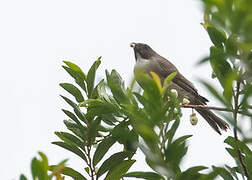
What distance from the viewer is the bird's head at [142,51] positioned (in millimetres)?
7492

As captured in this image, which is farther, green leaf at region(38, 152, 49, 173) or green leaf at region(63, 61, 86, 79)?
green leaf at region(63, 61, 86, 79)

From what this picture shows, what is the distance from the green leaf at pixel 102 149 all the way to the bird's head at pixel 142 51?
15.3ft

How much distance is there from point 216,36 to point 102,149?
0.88 metres

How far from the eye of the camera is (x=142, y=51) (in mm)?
7566

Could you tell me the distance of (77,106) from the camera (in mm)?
2930

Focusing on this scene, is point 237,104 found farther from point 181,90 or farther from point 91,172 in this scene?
point 181,90

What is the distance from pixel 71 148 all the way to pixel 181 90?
3.66m

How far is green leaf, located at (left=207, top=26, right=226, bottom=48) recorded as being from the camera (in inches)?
97.7

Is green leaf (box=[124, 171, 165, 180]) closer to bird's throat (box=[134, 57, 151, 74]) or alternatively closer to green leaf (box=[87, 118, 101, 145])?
green leaf (box=[87, 118, 101, 145])

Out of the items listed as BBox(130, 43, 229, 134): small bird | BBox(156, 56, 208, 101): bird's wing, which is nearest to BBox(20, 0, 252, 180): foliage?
BBox(130, 43, 229, 134): small bird

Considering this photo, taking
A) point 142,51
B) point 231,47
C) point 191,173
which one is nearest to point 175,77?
point 142,51

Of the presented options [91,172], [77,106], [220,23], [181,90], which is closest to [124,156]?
[91,172]

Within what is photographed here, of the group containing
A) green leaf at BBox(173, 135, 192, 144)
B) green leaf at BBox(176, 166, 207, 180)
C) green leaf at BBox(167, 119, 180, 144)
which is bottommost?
green leaf at BBox(176, 166, 207, 180)

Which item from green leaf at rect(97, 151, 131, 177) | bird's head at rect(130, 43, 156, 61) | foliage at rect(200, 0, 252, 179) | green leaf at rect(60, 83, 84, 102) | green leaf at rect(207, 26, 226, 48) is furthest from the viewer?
bird's head at rect(130, 43, 156, 61)
